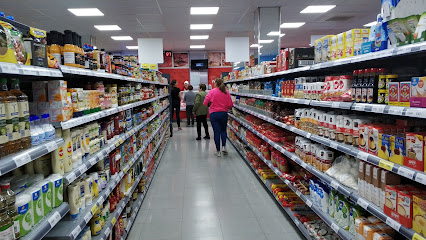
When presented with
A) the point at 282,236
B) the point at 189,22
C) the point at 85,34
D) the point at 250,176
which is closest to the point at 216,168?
the point at 250,176

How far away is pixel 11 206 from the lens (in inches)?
57.4

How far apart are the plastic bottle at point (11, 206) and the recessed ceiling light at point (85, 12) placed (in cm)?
786

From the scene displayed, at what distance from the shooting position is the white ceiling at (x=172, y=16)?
7.79 meters

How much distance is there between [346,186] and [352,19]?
9676 millimetres

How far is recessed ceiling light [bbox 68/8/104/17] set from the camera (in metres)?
8.25

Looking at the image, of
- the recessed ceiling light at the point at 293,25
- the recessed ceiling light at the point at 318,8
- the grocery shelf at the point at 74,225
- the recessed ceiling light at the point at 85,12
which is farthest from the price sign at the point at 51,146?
the recessed ceiling light at the point at 293,25

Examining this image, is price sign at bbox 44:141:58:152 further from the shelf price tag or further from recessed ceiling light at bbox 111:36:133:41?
recessed ceiling light at bbox 111:36:133:41

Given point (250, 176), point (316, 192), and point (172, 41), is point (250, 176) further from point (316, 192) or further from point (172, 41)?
point (172, 41)

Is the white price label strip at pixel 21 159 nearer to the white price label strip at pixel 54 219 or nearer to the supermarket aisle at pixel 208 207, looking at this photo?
the white price label strip at pixel 54 219

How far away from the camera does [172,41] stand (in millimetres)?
14141

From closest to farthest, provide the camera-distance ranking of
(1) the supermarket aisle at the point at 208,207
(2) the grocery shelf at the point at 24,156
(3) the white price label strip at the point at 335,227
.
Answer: (2) the grocery shelf at the point at 24,156, (3) the white price label strip at the point at 335,227, (1) the supermarket aisle at the point at 208,207

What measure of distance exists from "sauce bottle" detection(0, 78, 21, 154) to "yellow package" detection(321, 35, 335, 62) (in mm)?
2569

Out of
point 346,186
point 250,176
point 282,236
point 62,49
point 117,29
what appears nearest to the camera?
point 62,49

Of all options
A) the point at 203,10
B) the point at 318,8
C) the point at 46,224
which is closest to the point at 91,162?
the point at 46,224
